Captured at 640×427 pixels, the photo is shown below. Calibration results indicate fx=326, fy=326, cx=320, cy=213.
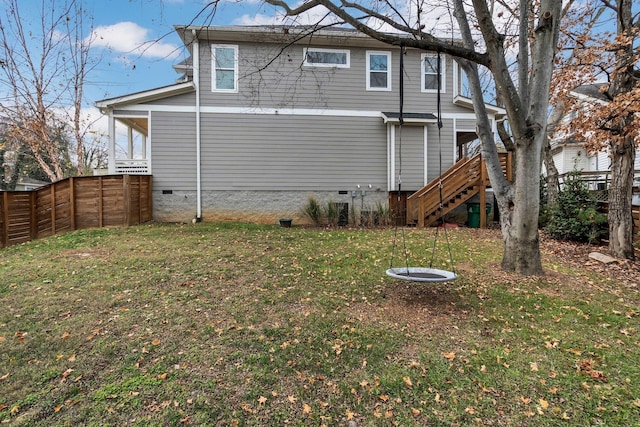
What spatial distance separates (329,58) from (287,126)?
110 inches

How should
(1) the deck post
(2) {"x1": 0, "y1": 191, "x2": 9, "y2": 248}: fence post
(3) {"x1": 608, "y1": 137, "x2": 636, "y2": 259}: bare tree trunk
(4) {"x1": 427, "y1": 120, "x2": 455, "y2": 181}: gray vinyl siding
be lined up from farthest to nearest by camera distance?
(4) {"x1": 427, "y1": 120, "x2": 455, "y2": 181}: gray vinyl siding → (1) the deck post → (2) {"x1": 0, "y1": 191, "x2": 9, "y2": 248}: fence post → (3) {"x1": 608, "y1": 137, "x2": 636, "y2": 259}: bare tree trunk

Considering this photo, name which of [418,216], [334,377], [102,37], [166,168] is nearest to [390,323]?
[334,377]

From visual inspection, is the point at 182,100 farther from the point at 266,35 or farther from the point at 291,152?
the point at 291,152

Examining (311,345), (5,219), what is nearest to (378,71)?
(311,345)

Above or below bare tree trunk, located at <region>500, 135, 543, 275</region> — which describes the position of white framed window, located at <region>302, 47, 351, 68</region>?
above

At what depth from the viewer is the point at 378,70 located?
456 inches

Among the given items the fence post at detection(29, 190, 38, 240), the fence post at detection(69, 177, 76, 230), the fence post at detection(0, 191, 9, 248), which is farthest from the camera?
the fence post at detection(69, 177, 76, 230)

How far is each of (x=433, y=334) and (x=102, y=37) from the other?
16763 mm

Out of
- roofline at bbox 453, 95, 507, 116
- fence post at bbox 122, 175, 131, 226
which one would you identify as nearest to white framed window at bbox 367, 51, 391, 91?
roofline at bbox 453, 95, 507, 116

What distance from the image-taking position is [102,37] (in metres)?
13.5

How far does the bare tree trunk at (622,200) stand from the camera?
21.2 feet

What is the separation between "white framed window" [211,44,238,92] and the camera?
1084cm

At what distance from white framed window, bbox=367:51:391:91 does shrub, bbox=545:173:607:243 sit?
641 centimetres

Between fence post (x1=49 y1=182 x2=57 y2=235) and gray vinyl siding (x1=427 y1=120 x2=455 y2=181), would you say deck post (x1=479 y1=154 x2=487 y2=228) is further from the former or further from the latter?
fence post (x1=49 y1=182 x2=57 y2=235)
